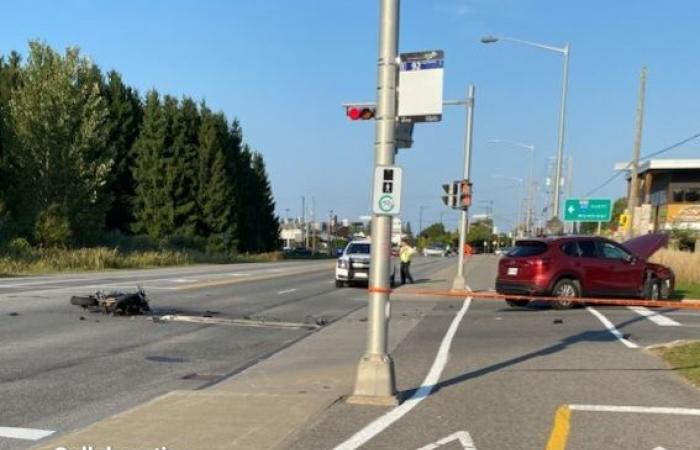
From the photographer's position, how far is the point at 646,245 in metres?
27.1

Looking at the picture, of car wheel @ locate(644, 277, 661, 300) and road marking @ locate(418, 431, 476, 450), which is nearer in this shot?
road marking @ locate(418, 431, 476, 450)

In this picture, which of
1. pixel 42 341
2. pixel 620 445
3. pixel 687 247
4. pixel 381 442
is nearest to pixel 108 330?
pixel 42 341

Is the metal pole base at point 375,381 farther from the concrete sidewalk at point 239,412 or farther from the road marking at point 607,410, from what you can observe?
the road marking at point 607,410

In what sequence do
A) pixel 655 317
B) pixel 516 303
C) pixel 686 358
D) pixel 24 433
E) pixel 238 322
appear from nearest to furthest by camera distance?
pixel 24 433 < pixel 686 358 < pixel 238 322 < pixel 655 317 < pixel 516 303

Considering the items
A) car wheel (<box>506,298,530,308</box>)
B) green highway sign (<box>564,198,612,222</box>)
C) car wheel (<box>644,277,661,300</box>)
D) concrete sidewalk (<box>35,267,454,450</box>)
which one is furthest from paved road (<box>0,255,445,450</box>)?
green highway sign (<box>564,198,612,222</box>)

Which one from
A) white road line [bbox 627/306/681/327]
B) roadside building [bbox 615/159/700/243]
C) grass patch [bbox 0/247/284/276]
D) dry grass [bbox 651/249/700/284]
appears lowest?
grass patch [bbox 0/247/284/276]

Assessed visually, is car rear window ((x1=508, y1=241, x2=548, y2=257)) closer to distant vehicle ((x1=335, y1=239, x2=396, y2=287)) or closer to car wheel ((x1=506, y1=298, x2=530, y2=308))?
car wheel ((x1=506, y1=298, x2=530, y2=308))

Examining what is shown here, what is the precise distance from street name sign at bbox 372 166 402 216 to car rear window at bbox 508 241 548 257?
477 inches

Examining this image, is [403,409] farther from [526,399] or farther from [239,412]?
[239,412]

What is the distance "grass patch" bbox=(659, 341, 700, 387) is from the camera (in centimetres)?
921

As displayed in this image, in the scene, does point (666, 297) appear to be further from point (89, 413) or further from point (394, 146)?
point (89, 413)

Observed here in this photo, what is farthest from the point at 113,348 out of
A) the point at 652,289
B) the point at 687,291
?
the point at 687,291

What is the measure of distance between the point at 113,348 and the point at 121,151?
54.2 m

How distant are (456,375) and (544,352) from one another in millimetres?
2549
